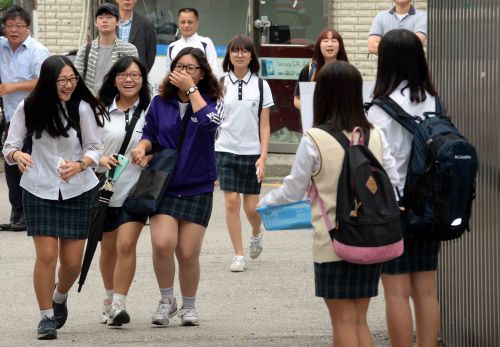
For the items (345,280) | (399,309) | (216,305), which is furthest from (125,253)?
(345,280)

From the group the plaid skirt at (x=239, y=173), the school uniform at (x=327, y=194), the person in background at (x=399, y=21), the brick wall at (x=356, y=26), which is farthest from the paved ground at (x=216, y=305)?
the brick wall at (x=356, y=26)

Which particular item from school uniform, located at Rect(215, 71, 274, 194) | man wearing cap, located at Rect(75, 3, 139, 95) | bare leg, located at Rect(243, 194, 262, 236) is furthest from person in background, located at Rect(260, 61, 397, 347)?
man wearing cap, located at Rect(75, 3, 139, 95)

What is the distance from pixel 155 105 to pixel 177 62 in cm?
31

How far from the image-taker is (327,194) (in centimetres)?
570

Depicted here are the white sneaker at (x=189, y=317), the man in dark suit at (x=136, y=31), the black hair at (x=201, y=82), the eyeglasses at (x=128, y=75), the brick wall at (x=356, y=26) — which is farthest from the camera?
the brick wall at (x=356, y=26)

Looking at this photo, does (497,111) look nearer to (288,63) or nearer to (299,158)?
(299,158)

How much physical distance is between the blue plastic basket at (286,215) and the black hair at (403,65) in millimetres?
701

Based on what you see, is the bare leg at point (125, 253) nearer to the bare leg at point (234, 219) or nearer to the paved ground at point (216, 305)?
the paved ground at point (216, 305)

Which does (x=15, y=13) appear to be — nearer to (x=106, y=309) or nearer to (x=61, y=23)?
(x=106, y=309)

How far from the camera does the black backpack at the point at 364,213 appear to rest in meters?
5.54

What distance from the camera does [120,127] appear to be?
788cm

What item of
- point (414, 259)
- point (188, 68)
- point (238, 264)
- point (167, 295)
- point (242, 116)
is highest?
point (188, 68)

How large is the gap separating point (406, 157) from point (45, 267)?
2562mm

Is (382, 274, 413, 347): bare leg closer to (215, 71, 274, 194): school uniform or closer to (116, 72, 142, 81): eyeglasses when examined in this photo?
(116, 72, 142, 81): eyeglasses
